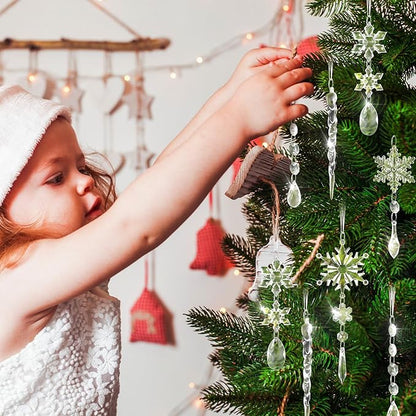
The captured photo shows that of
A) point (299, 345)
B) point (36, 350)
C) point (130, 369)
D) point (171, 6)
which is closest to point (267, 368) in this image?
point (299, 345)

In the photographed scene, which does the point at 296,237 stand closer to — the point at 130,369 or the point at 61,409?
the point at 61,409

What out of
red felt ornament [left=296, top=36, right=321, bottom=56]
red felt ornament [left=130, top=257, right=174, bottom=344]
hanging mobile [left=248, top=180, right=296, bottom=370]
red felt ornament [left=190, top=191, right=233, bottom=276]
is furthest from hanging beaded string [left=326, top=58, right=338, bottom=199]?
red felt ornament [left=130, top=257, right=174, bottom=344]

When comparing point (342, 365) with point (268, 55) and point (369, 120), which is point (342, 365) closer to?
point (369, 120)

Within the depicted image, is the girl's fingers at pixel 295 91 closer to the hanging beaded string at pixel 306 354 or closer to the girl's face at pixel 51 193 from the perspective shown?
the hanging beaded string at pixel 306 354

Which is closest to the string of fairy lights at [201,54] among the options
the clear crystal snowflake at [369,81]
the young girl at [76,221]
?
the young girl at [76,221]

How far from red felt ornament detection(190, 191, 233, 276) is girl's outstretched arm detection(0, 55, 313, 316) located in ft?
3.58

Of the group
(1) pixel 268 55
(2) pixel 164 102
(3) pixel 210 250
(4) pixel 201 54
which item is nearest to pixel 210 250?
(3) pixel 210 250

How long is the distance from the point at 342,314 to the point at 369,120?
0.60 ft

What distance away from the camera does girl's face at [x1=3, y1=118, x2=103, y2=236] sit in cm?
80

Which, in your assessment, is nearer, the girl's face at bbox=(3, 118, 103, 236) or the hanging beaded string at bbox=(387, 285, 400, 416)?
the hanging beaded string at bbox=(387, 285, 400, 416)

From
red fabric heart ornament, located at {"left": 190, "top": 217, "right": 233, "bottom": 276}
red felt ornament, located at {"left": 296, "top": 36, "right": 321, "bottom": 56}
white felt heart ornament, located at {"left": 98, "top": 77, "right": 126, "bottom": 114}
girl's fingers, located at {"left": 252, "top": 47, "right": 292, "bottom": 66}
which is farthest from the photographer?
white felt heart ornament, located at {"left": 98, "top": 77, "right": 126, "bottom": 114}

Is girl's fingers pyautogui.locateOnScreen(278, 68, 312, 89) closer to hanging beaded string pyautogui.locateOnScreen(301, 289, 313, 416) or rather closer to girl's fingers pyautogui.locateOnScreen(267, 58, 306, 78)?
girl's fingers pyautogui.locateOnScreen(267, 58, 306, 78)

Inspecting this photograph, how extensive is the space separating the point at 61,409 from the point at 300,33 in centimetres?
134

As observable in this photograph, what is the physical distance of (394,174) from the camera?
0.60 meters
